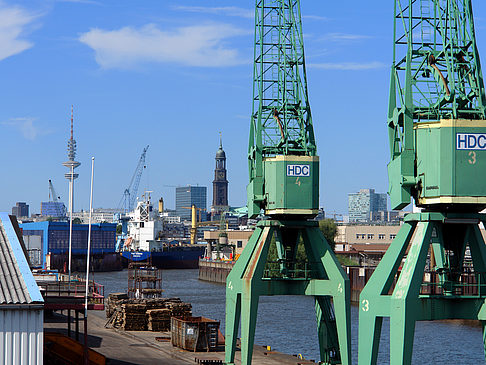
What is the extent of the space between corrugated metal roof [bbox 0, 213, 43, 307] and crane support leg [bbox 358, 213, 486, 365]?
13411 millimetres

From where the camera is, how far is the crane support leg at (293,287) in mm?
47594

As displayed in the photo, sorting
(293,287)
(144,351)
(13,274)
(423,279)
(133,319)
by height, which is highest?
(13,274)

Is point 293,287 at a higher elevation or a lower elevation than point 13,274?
lower

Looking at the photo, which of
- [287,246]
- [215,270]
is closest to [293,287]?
[287,246]

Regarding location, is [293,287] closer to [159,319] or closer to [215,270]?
[159,319]

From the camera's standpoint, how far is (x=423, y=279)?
34875 mm

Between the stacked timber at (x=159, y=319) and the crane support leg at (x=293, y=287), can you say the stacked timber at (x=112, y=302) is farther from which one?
the crane support leg at (x=293, y=287)

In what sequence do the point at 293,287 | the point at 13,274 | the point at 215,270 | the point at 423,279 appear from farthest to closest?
the point at 215,270 → the point at 293,287 → the point at 423,279 → the point at 13,274

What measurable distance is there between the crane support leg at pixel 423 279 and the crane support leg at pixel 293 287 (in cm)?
1232

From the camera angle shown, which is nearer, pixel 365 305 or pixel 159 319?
pixel 365 305

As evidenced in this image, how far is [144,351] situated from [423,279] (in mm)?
27188

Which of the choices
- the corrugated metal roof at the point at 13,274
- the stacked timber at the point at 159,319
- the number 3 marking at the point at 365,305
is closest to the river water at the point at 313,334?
the stacked timber at the point at 159,319

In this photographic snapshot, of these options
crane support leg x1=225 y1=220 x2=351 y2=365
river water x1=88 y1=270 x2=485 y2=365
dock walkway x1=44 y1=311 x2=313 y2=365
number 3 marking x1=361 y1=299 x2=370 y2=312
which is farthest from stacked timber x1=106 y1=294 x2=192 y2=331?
number 3 marking x1=361 y1=299 x2=370 y2=312

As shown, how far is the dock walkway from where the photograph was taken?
53.4m
